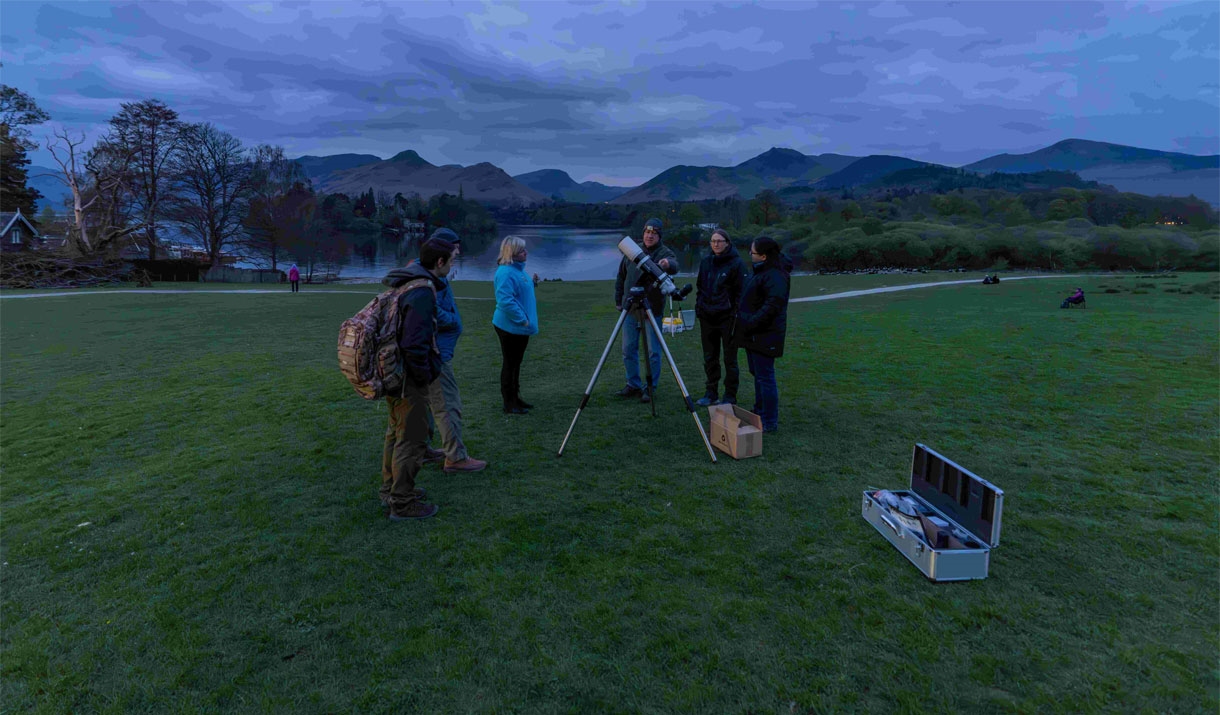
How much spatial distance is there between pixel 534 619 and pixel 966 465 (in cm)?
449

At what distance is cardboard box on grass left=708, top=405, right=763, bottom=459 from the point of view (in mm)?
5750

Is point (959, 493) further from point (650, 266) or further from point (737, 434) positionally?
point (650, 266)

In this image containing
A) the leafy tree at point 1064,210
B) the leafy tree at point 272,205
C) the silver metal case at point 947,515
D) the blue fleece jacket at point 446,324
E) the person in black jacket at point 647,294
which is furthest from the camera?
the leafy tree at point 1064,210

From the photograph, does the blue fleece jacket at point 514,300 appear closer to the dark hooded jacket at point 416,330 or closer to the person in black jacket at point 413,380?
the person in black jacket at point 413,380

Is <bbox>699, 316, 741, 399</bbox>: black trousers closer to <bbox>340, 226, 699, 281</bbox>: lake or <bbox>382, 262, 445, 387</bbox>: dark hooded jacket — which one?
<bbox>382, 262, 445, 387</bbox>: dark hooded jacket

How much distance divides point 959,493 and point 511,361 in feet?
15.9

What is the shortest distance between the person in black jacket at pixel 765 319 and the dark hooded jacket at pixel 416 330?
3.46 meters

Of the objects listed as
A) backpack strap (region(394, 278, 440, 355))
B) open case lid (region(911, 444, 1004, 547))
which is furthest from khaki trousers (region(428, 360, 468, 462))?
open case lid (region(911, 444, 1004, 547))

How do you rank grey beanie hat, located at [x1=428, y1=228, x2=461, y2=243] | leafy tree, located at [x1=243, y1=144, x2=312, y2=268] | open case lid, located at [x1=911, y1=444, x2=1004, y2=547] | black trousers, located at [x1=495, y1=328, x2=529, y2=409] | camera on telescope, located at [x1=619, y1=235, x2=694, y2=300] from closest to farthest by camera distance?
open case lid, located at [x1=911, y1=444, x2=1004, y2=547]
grey beanie hat, located at [x1=428, y1=228, x2=461, y2=243]
camera on telescope, located at [x1=619, y1=235, x2=694, y2=300]
black trousers, located at [x1=495, y1=328, x2=529, y2=409]
leafy tree, located at [x1=243, y1=144, x2=312, y2=268]

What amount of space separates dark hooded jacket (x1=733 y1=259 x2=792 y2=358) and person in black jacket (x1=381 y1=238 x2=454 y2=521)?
3259 mm

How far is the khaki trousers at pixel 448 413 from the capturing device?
17.7 feet

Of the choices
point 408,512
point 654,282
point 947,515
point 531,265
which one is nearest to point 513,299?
point 654,282

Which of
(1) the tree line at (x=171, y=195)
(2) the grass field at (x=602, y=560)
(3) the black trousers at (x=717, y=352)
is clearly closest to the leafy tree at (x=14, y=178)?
(1) the tree line at (x=171, y=195)

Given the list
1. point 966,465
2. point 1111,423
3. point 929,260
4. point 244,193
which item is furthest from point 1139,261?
point 244,193
